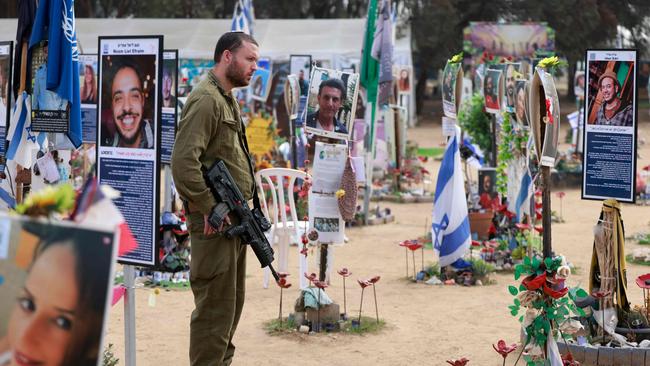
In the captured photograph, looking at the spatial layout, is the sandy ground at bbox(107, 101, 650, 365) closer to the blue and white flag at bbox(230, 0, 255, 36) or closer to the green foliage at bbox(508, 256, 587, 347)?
the green foliage at bbox(508, 256, 587, 347)

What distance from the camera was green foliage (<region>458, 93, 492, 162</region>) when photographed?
1574 centimetres

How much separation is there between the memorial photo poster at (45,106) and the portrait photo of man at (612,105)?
356 cm

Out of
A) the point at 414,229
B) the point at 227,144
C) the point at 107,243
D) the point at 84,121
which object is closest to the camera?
the point at 107,243

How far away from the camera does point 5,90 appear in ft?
27.6

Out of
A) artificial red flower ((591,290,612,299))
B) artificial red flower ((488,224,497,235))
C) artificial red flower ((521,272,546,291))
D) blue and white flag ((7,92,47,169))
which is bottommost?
artificial red flower ((488,224,497,235))

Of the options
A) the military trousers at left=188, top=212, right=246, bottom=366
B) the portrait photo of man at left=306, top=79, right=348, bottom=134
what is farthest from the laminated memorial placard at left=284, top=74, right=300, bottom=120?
the military trousers at left=188, top=212, right=246, bottom=366

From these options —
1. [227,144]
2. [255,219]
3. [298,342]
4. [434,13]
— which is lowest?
[298,342]

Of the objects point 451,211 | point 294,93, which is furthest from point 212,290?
point 294,93

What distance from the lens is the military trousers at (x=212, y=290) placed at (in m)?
5.11

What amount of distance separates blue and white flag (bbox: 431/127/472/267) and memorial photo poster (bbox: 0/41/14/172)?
12.1ft

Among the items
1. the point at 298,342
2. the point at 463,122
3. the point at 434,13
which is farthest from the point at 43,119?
the point at 434,13

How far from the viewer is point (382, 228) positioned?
13.8 meters

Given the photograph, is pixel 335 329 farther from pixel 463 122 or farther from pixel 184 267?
pixel 463 122

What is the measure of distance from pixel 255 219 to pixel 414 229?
8542 mm
